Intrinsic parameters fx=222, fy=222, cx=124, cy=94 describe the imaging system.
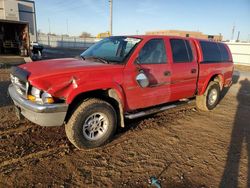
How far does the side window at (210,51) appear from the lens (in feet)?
19.2

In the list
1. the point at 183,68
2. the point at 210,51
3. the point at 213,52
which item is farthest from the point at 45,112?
the point at 213,52

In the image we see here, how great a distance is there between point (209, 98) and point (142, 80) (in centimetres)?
306

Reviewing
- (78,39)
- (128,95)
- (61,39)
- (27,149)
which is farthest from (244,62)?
(61,39)

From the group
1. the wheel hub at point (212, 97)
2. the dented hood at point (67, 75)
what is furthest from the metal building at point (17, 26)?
the dented hood at point (67, 75)

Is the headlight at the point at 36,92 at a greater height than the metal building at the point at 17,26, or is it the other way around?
the metal building at the point at 17,26

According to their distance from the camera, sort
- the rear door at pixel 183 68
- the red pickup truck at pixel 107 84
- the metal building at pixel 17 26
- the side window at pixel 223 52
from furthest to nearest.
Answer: the metal building at pixel 17 26 < the side window at pixel 223 52 < the rear door at pixel 183 68 < the red pickup truck at pixel 107 84

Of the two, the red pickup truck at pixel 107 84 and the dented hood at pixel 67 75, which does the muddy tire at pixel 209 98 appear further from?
the dented hood at pixel 67 75

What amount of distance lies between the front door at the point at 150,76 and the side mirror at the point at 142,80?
4 cm

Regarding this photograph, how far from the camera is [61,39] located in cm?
5188

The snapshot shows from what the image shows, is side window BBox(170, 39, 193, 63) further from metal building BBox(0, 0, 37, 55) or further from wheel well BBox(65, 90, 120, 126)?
metal building BBox(0, 0, 37, 55)

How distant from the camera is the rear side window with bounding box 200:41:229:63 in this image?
589 centimetres

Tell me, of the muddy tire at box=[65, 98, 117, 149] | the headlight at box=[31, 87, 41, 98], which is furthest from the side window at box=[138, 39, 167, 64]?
the headlight at box=[31, 87, 41, 98]

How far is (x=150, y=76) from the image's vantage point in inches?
171

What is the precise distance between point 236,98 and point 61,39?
4925 cm
